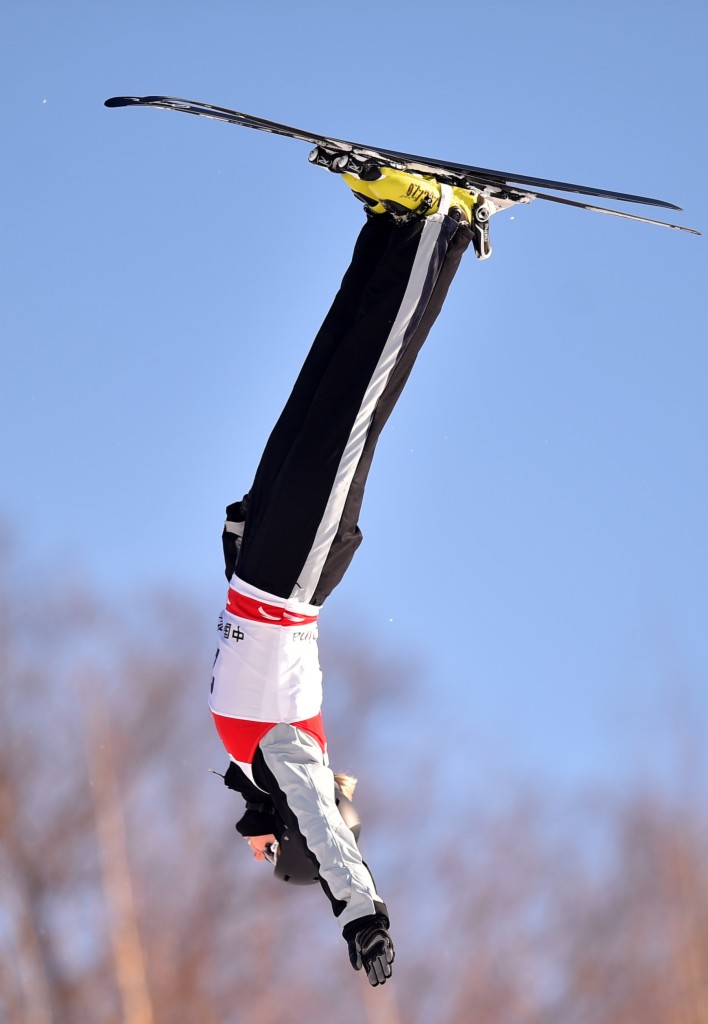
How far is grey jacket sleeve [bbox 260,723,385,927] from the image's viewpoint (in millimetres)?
3627

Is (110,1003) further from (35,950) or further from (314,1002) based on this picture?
(314,1002)

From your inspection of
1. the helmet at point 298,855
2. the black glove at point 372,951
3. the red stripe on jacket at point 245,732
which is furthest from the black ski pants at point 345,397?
the black glove at point 372,951

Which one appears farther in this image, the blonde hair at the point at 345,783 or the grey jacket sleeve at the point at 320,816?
the blonde hair at the point at 345,783

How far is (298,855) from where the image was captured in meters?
3.83

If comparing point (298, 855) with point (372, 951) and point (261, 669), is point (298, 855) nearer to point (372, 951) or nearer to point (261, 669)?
point (372, 951)

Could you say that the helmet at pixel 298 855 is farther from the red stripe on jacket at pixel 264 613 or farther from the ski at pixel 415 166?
the ski at pixel 415 166

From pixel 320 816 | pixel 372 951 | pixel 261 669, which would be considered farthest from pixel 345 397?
pixel 372 951

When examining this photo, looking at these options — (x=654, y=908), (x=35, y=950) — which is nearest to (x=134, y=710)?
(x=35, y=950)

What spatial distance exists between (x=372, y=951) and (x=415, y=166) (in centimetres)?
239

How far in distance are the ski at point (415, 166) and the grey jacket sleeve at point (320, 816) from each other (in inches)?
69.0

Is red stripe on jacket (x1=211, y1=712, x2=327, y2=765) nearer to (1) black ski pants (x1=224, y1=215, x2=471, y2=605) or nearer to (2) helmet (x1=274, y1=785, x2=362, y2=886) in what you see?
(2) helmet (x1=274, y1=785, x2=362, y2=886)

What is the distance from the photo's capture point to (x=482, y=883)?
1363 cm

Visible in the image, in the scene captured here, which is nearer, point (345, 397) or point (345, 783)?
point (345, 397)

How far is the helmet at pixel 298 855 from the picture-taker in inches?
149
